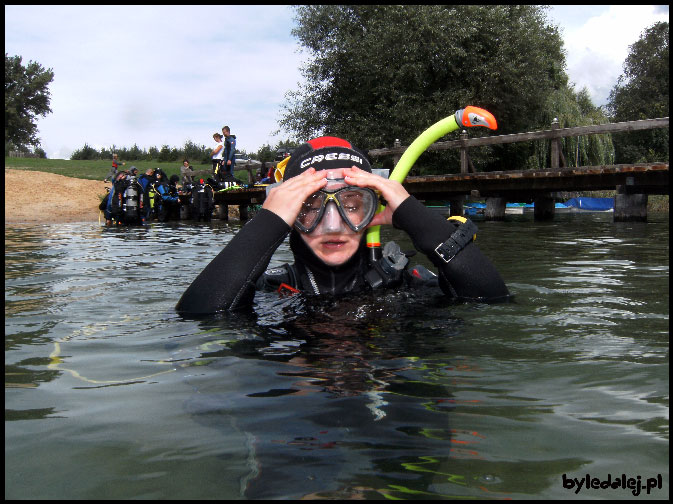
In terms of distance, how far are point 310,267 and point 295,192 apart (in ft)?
1.75

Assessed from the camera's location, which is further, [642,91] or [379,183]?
[642,91]

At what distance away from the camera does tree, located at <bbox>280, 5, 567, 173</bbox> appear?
22.9 meters

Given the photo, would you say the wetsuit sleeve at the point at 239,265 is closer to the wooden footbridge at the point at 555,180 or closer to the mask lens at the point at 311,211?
the mask lens at the point at 311,211

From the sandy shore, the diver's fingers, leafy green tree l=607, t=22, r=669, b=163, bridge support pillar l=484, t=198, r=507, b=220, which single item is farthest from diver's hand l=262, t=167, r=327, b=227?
leafy green tree l=607, t=22, r=669, b=163

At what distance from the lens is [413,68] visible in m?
22.8

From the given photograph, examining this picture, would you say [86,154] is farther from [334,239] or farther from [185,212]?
[334,239]

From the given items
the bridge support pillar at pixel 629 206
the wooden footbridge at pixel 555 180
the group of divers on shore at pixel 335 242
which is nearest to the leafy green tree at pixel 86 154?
the wooden footbridge at pixel 555 180

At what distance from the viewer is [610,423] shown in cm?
173

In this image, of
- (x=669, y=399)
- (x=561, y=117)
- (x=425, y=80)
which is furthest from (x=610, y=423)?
(x=561, y=117)

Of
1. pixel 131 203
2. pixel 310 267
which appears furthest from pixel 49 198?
pixel 310 267

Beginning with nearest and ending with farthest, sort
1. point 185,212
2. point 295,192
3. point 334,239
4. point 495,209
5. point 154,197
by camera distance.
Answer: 1. point 295,192
2. point 334,239
3. point 495,209
4. point 154,197
5. point 185,212

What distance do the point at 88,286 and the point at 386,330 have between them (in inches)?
112

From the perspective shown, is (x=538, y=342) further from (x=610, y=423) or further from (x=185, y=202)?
(x=185, y=202)

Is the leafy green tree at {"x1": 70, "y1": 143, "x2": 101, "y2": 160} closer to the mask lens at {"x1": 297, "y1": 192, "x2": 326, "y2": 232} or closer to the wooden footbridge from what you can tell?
the wooden footbridge
